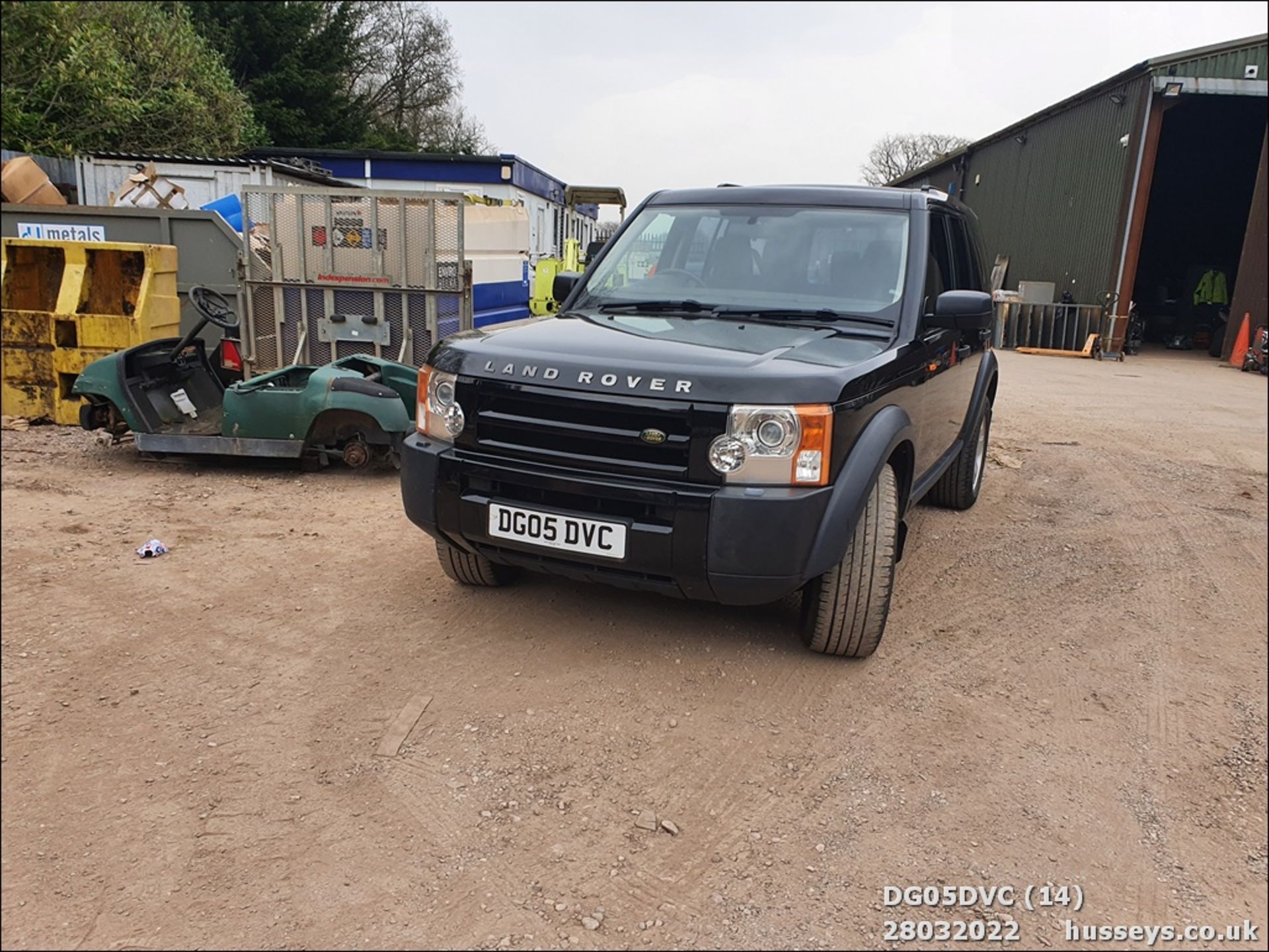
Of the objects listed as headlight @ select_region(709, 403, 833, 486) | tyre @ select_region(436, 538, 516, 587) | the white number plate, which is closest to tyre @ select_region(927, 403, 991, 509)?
headlight @ select_region(709, 403, 833, 486)

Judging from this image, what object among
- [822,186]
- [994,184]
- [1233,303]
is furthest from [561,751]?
[994,184]

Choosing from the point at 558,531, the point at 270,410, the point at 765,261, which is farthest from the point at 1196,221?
the point at 558,531

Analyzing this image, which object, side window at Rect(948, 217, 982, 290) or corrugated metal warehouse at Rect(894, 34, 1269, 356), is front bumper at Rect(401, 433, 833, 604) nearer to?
side window at Rect(948, 217, 982, 290)

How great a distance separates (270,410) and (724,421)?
165 inches

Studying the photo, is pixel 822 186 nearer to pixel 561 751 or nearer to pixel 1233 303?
pixel 561 751

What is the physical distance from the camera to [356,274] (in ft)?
27.0

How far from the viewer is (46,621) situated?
3619 millimetres

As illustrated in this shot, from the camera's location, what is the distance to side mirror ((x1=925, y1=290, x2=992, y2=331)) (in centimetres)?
414

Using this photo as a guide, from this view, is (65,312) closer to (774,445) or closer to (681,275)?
(681,275)

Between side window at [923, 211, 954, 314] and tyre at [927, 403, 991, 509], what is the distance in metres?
1.37

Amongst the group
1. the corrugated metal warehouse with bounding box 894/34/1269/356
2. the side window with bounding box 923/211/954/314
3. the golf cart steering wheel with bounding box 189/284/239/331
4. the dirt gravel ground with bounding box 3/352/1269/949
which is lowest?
the dirt gravel ground with bounding box 3/352/1269/949

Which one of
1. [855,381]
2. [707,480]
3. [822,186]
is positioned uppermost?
[822,186]

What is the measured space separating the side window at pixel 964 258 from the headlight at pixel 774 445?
7.85ft

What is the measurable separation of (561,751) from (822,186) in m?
3.16
